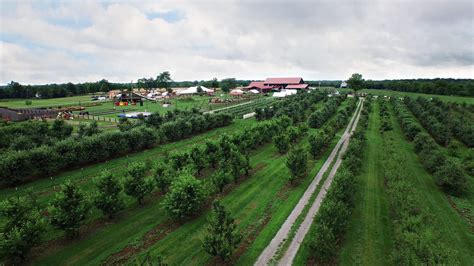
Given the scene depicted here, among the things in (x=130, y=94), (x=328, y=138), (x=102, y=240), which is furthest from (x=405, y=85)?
(x=102, y=240)

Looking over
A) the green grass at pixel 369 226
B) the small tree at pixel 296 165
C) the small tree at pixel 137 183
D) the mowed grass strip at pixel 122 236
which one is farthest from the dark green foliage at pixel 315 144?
the small tree at pixel 137 183

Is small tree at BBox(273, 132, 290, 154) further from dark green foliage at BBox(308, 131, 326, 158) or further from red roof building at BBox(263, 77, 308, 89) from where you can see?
red roof building at BBox(263, 77, 308, 89)

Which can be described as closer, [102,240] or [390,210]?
[102,240]

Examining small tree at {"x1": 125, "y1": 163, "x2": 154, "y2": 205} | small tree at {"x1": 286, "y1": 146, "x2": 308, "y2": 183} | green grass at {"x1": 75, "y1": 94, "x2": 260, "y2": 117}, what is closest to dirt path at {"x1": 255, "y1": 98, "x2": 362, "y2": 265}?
small tree at {"x1": 286, "y1": 146, "x2": 308, "y2": 183}

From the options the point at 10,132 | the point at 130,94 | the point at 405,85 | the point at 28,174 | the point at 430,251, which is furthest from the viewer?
the point at 405,85

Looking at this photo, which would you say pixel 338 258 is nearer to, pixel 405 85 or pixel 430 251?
pixel 430 251

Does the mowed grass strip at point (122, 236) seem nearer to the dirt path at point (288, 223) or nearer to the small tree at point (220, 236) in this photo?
the small tree at point (220, 236)

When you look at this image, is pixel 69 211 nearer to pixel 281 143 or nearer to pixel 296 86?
pixel 281 143
